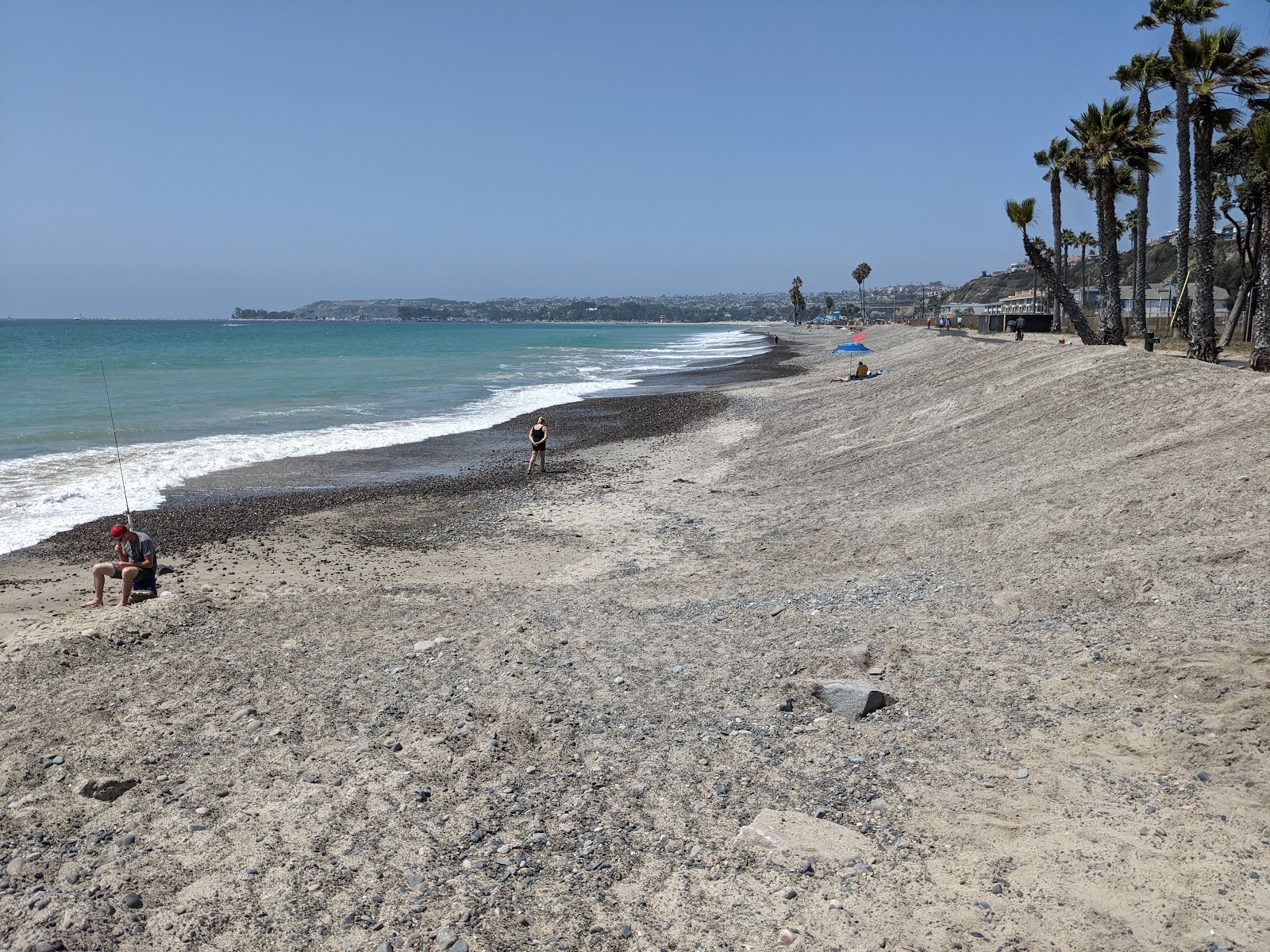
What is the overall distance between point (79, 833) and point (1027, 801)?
6194mm

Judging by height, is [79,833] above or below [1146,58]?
below

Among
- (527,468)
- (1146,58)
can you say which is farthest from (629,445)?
(1146,58)

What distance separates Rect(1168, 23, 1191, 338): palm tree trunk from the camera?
23844 millimetres

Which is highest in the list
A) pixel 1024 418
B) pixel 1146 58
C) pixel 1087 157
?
pixel 1146 58

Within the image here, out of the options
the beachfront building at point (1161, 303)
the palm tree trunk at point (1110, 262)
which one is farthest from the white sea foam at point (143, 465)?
the beachfront building at point (1161, 303)

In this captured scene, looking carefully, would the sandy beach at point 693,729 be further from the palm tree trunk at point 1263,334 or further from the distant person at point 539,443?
the palm tree trunk at point 1263,334

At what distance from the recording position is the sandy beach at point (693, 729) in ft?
15.9

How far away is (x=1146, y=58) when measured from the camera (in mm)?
31828

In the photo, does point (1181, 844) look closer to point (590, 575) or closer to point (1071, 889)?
point (1071, 889)

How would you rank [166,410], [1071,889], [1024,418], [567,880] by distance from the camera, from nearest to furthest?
[1071,889], [567,880], [1024,418], [166,410]

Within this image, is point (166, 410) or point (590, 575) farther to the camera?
point (166, 410)

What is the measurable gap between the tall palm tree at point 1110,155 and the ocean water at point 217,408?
2073 cm

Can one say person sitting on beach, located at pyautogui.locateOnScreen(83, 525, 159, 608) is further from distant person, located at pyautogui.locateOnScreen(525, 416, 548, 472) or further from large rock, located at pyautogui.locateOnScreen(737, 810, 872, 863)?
distant person, located at pyautogui.locateOnScreen(525, 416, 548, 472)

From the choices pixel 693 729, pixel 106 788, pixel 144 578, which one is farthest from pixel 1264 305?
pixel 106 788
